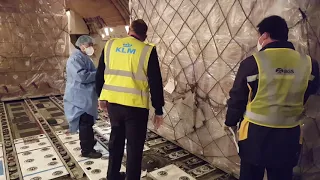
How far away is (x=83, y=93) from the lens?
2227 millimetres

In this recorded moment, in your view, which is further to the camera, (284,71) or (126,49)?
(126,49)

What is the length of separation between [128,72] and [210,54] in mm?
805

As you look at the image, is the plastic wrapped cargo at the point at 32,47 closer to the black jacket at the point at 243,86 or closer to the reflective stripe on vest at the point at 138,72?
the reflective stripe on vest at the point at 138,72

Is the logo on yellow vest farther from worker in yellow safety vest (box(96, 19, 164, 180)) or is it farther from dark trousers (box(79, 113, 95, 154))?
dark trousers (box(79, 113, 95, 154))

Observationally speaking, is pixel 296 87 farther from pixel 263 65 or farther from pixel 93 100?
pixel 93 100

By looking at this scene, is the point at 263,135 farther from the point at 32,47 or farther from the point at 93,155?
the point at 32,47

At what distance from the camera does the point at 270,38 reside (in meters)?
1.24

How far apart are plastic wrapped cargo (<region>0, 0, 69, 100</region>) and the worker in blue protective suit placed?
2772mm

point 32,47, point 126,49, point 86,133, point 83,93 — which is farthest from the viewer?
point 32,47

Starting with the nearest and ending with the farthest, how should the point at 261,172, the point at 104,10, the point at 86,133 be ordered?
the point at 261,172
the point at 86,133
the point at 104,10

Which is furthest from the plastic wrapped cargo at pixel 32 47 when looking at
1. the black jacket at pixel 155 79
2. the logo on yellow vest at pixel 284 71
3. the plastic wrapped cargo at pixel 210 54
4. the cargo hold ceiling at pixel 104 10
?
the logo on yellow vest at pixel 284 71

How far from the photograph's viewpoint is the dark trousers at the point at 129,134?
1609 millimetres

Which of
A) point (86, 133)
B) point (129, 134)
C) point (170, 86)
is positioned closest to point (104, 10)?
point (170, 86)

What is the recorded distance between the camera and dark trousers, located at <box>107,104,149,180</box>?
1609 mm
